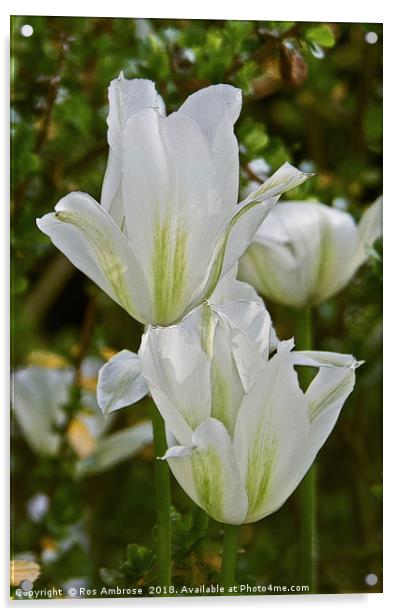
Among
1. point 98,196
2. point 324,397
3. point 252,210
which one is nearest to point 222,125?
point 252,210

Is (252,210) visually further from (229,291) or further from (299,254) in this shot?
(299,254)

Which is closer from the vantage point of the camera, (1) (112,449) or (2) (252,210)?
(2) (252,210)

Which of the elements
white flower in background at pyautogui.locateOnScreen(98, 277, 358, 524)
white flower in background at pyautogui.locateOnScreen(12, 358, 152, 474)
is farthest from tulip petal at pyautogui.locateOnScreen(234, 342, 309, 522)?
white flower in background at pyautogui.locateOnScreen(12, 358, 152, 474)

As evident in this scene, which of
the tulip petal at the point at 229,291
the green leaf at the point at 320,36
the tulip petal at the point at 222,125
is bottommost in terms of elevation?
the tulip petal at the point at 229,291

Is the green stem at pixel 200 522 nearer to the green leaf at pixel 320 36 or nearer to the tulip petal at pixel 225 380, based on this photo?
the tulip petal at pixel 225 380

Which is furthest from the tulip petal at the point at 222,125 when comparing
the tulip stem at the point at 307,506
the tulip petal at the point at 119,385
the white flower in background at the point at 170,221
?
the tulip stem at the point at 307,506

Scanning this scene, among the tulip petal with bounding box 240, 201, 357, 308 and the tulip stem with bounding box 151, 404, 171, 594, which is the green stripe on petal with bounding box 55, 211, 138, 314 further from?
the tulip petal with bounding box 240, 201, 357, 308
